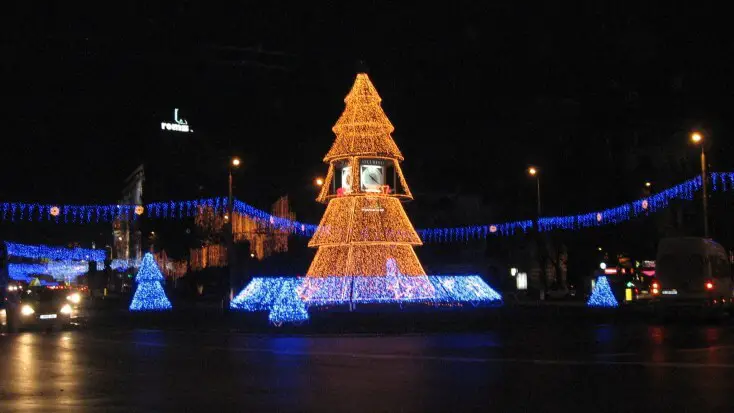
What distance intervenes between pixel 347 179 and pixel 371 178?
1125 millimetres

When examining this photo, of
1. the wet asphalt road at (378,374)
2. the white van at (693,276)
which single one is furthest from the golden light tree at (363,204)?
the wet asphalt road at (378,374)

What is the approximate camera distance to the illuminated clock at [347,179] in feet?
130

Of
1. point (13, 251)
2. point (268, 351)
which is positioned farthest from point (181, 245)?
point (268, 351)

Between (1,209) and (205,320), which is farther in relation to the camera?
(1,209)

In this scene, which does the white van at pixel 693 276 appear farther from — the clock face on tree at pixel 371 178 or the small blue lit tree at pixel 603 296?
the clock face on tree at pixel 371 178

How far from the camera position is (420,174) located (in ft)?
262

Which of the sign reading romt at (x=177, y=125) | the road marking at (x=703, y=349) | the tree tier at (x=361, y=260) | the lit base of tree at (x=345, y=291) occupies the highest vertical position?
the sign reading romt at (x=177, y=125)

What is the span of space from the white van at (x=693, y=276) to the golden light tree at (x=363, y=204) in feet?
34.8

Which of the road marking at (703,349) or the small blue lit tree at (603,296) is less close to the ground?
the small blue lit tree at (603,296)

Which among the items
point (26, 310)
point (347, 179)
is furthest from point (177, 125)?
point (26, 310)

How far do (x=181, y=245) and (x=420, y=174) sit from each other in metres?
24.0

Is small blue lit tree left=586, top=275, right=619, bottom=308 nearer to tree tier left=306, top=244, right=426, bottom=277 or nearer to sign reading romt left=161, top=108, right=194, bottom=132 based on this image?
tree tier left=306, top=244, right=426, bottom=277

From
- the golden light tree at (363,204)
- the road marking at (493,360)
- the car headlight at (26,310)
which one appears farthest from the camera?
the golden light tree at (363,204)

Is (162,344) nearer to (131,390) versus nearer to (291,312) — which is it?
(291,312)
